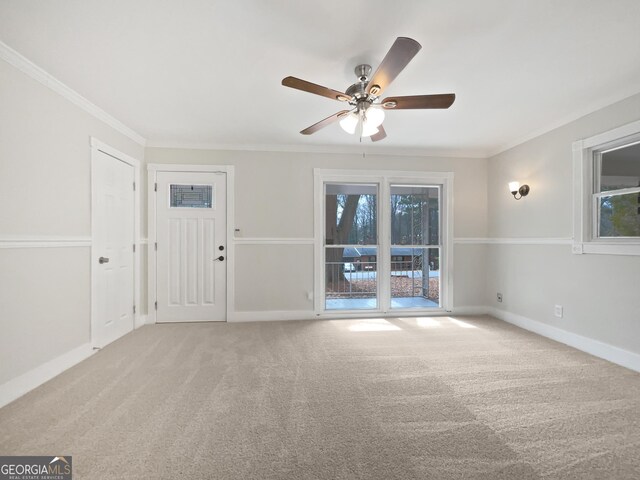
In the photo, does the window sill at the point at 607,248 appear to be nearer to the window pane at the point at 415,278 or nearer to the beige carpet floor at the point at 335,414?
the beige carpet floor at the point at 335,414

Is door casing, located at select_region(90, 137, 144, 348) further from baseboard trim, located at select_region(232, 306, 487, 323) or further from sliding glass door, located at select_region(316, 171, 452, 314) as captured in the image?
sliding glass door, located at select_region(316, 171, 452, 314)

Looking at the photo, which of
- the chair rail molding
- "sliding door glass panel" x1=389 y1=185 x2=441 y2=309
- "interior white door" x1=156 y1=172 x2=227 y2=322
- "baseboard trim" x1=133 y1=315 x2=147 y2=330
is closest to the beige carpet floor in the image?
"baseboard trim" x1=133 y1=315 x2=147 y2=330

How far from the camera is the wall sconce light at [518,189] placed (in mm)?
3701

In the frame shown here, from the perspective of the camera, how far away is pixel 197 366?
263 cm

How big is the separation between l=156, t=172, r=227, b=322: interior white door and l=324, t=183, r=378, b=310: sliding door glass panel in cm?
146

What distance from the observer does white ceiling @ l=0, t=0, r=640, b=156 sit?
1.68 meters

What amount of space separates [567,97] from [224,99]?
3.12m

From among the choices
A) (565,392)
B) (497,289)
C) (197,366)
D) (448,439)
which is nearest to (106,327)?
(197,366)

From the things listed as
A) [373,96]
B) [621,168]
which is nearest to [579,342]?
[621,168]

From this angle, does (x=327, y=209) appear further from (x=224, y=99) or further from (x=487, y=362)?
(x=487, y=362)

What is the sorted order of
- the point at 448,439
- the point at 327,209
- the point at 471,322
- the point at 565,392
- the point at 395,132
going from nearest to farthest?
the point at 448,439 < the point at 565,392 < the point at 395,132 < the point at 471,322 < the point at 327,209

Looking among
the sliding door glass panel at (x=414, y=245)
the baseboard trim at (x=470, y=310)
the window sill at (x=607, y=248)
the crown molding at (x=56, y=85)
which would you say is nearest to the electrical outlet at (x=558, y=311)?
the window sill at (x=607, y=248)
